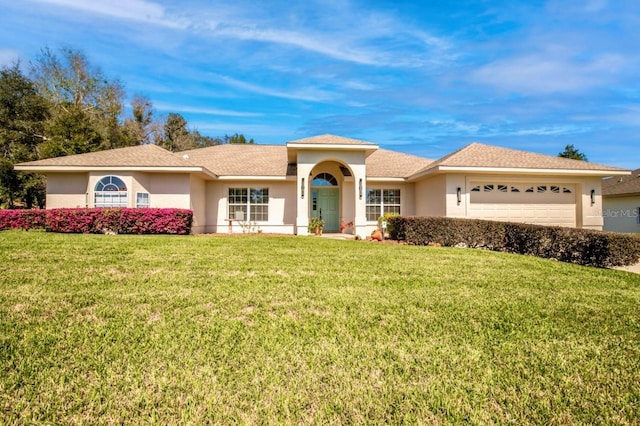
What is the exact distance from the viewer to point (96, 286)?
5316 millimetres

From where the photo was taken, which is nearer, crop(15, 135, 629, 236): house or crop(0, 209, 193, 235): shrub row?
crop(0, 209, 193, 235): shrub row

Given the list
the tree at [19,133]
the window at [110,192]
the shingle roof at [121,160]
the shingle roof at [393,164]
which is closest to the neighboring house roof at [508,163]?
the shingle roof at [393,164]

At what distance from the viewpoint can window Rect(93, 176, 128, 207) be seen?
49.7 feet

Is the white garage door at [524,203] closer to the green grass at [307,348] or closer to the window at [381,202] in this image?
the window at [381,202]

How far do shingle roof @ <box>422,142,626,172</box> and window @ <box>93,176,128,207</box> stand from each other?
13950 mm

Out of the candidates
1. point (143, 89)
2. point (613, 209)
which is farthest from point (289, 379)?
point (143, 89)

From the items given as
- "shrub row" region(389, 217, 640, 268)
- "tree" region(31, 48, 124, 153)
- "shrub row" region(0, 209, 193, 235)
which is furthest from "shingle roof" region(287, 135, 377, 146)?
"tree" region(31, 48, 124, 153)

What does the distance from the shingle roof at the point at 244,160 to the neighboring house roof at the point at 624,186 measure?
73.5 ft

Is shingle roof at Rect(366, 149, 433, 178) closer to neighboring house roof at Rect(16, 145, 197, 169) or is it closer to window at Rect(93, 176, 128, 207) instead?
neighboring house roof at Rect(16, 145, 197, 169)

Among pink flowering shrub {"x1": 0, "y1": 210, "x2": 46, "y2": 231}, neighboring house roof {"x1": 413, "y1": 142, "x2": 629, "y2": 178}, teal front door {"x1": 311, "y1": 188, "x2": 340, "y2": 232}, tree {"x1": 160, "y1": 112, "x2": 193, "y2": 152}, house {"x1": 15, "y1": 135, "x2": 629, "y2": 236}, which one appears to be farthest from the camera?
tree {"x1": 160, "y1": 112, "x2": 193, "y2": 152}

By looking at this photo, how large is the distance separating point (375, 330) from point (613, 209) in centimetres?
2782

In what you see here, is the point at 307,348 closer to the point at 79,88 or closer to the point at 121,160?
the point at 121,160

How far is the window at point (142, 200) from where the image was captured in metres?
15.4

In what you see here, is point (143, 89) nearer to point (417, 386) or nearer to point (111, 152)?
point (111, 152)
